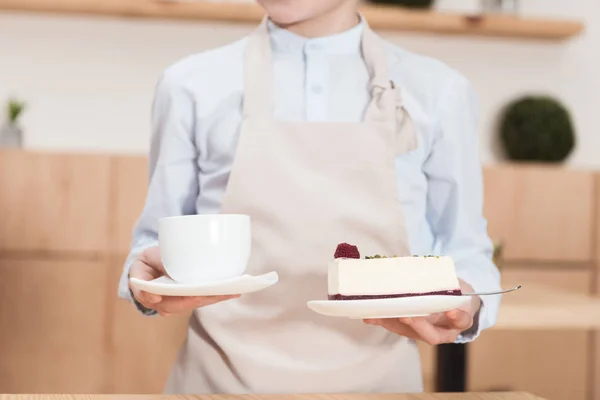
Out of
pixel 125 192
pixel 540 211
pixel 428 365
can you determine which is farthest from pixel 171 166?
pixel 540 211

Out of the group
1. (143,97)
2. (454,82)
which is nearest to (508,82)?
(143,97)

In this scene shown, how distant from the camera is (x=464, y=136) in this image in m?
1.08

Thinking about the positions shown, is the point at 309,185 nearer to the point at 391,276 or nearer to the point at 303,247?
the point at 303,247

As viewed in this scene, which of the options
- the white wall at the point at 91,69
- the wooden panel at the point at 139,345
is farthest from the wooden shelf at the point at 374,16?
the wooden panel at the point at 139,345

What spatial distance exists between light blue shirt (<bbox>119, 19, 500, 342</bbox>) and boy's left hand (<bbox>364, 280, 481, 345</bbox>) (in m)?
0.15

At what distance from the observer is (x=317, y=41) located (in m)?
1.11

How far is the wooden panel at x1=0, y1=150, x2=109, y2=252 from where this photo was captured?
2320mm

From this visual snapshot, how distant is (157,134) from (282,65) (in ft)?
0.61

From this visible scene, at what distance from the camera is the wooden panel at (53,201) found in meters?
2.32

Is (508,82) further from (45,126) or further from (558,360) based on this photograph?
(45,126)

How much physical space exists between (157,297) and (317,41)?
43 centimetres

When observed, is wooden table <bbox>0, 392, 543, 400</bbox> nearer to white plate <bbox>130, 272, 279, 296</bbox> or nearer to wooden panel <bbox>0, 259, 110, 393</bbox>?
white plate <bbox>130, 272, 279, 296</bbox>

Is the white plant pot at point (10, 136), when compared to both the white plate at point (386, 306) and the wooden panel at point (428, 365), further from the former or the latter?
the white plate at point (386, 306)

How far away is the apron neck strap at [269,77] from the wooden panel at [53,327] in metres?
1.40
